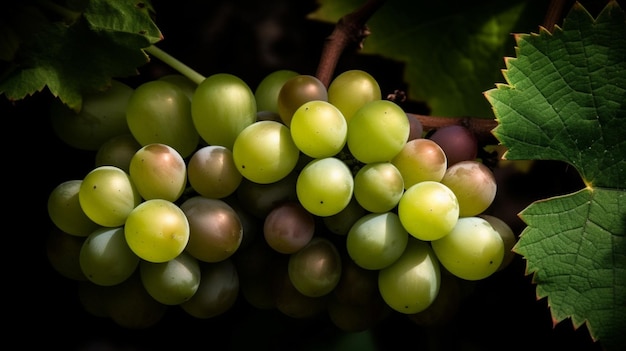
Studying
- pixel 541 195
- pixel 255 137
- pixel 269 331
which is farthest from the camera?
pixel 541 195

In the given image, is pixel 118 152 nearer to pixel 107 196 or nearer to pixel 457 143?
pixel 107 196

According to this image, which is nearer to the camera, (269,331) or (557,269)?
(557,269)

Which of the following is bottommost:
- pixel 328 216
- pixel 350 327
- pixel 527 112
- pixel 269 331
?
pixel 269 331

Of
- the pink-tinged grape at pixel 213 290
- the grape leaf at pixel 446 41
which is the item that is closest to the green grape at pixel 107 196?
the pink-tinged grape at pixel 213 290

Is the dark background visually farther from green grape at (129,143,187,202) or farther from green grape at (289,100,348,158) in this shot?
green grape at (289,100,348,158)

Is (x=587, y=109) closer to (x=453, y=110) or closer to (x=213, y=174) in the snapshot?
(x=453, y=110)

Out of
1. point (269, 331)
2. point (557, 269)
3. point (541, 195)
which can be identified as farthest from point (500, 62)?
point (269, 331)
